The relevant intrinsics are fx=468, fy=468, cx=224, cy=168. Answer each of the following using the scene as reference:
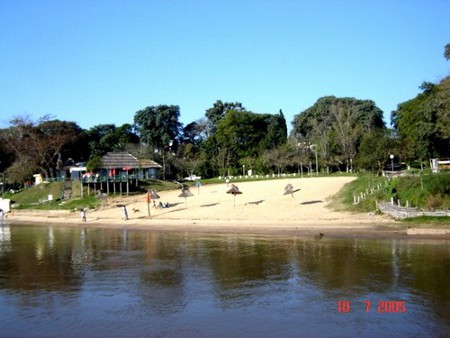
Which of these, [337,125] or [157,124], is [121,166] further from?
[337,125]

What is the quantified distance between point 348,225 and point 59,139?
56001 millimetres

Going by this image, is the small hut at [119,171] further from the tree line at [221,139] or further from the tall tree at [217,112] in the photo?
the tall tree at [217,112]

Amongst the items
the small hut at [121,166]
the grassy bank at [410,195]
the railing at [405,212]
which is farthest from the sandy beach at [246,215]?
the small hut at [121,166]

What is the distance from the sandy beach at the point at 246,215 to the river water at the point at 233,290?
3863 mm

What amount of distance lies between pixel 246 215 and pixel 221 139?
52924 millimetres

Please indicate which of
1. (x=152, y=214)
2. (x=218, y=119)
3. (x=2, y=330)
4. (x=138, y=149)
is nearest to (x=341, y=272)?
(x=2, y=330)

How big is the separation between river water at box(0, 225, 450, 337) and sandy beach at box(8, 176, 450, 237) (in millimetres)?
3863

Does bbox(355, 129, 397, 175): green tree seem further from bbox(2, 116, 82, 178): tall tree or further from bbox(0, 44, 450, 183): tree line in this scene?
bbox(2, 116, 82, 178): tall tree

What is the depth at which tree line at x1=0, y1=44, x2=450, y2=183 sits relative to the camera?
74125 millimetres

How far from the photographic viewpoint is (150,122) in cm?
9325

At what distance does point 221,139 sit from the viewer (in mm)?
90562

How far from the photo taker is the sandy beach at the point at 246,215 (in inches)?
1200

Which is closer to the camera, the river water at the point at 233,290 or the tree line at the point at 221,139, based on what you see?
the river water at the point at 233,290
